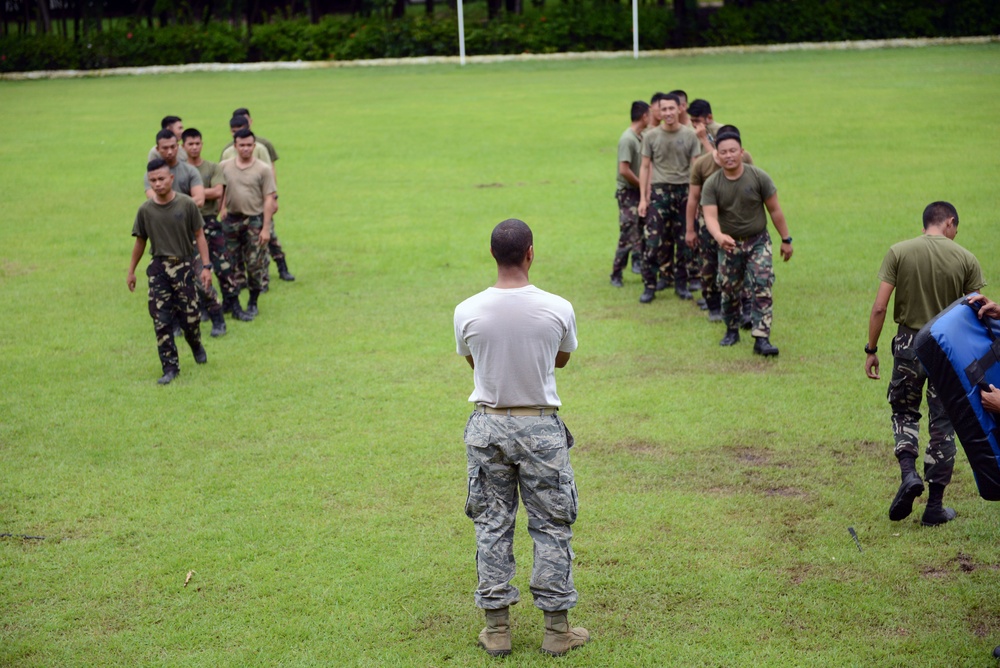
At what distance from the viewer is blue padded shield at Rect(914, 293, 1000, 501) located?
5188mm

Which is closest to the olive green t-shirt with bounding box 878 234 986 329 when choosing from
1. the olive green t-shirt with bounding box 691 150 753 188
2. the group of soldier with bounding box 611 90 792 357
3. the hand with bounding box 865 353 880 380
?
the hand with bounding box 865 353 880 380

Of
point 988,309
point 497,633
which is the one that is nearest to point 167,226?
point 497,633

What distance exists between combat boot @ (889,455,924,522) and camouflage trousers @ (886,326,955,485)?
66mm

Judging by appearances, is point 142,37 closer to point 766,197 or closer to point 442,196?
point 442,196

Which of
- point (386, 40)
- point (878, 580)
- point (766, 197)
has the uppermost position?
point (386, 40)

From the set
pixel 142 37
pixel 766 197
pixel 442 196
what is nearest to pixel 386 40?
pixel 142 37

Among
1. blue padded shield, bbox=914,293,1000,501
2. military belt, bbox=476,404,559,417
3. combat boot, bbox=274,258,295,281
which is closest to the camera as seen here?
blue padded shield, bbox=914,293,1000,501

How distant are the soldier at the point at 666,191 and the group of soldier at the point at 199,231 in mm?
4424

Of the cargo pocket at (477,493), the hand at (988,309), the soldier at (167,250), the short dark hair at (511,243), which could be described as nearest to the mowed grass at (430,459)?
the soldier at (167,250)

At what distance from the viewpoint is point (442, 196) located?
20281 mm

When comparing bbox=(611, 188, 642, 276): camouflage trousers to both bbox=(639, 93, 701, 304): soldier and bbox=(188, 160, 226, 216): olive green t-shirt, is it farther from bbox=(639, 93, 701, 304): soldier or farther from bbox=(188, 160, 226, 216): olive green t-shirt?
bbox=(188, 160, 226, 216): olive green t-shirt

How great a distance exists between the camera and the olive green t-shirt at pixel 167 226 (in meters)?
10.2

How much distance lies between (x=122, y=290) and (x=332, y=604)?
31.8 feet

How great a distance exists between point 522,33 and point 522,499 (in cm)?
4741
